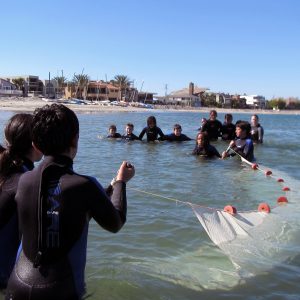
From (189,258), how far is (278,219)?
1.86m

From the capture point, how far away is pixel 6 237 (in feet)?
9.12

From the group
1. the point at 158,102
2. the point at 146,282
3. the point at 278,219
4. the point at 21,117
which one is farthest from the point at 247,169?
the point at 158,102

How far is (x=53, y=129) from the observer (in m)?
2.24

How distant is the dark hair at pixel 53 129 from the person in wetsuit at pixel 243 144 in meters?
10.7

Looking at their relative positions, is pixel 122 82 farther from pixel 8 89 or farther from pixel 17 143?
pixel 17 143

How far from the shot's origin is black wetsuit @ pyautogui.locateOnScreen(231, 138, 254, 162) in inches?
502

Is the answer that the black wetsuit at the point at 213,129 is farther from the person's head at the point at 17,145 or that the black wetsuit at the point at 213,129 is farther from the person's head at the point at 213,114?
the person's head at the point at 17,145

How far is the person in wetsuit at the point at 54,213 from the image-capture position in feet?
7.22

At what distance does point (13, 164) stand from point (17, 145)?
0.42 ft

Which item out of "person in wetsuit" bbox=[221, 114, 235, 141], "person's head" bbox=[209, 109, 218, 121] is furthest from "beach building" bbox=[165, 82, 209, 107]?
"person's head" bbox=[209, 109, 218, 121]

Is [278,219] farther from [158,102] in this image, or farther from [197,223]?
[158,102]

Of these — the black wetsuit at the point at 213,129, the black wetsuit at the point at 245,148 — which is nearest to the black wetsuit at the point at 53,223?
the black wetsuit at the point at 245,148

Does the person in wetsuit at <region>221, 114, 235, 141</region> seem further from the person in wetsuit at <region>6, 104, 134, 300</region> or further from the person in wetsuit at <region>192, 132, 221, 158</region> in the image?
the person in wetsuit at <region>6, 104, 134, 300</region>

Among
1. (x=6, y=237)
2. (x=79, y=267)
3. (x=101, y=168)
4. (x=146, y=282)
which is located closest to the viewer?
(x=79, y=267)
